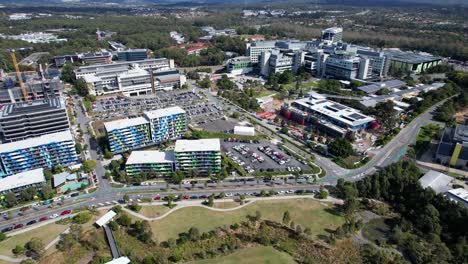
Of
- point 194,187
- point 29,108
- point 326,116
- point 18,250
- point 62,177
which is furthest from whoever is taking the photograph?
point 326,116

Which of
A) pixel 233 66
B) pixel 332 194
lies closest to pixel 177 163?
pixel 332 194

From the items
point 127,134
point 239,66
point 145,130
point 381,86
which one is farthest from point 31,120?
point 381,86

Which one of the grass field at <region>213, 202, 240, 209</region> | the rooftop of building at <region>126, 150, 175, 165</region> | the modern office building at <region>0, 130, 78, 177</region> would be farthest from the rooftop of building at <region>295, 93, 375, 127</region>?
the modern office building at <region>0, 130, 78, 177</region>

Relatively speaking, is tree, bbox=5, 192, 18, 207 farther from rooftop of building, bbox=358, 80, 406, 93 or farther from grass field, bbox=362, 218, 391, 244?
rooftop of building, bbox=358, 80, 406, 93

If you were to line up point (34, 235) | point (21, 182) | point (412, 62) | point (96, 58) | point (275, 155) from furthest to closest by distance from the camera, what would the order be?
1. point (96, 58)
2. point (412, 62)
3. point (275, 155)
4. point (21, 182)
5. point (34, 235)

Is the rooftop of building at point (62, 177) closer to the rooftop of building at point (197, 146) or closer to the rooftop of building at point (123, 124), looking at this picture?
the rooftop of building at point (123, 124)

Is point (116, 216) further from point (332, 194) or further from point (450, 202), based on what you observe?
point (450, 202)

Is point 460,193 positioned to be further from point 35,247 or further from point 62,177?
point 62,177
